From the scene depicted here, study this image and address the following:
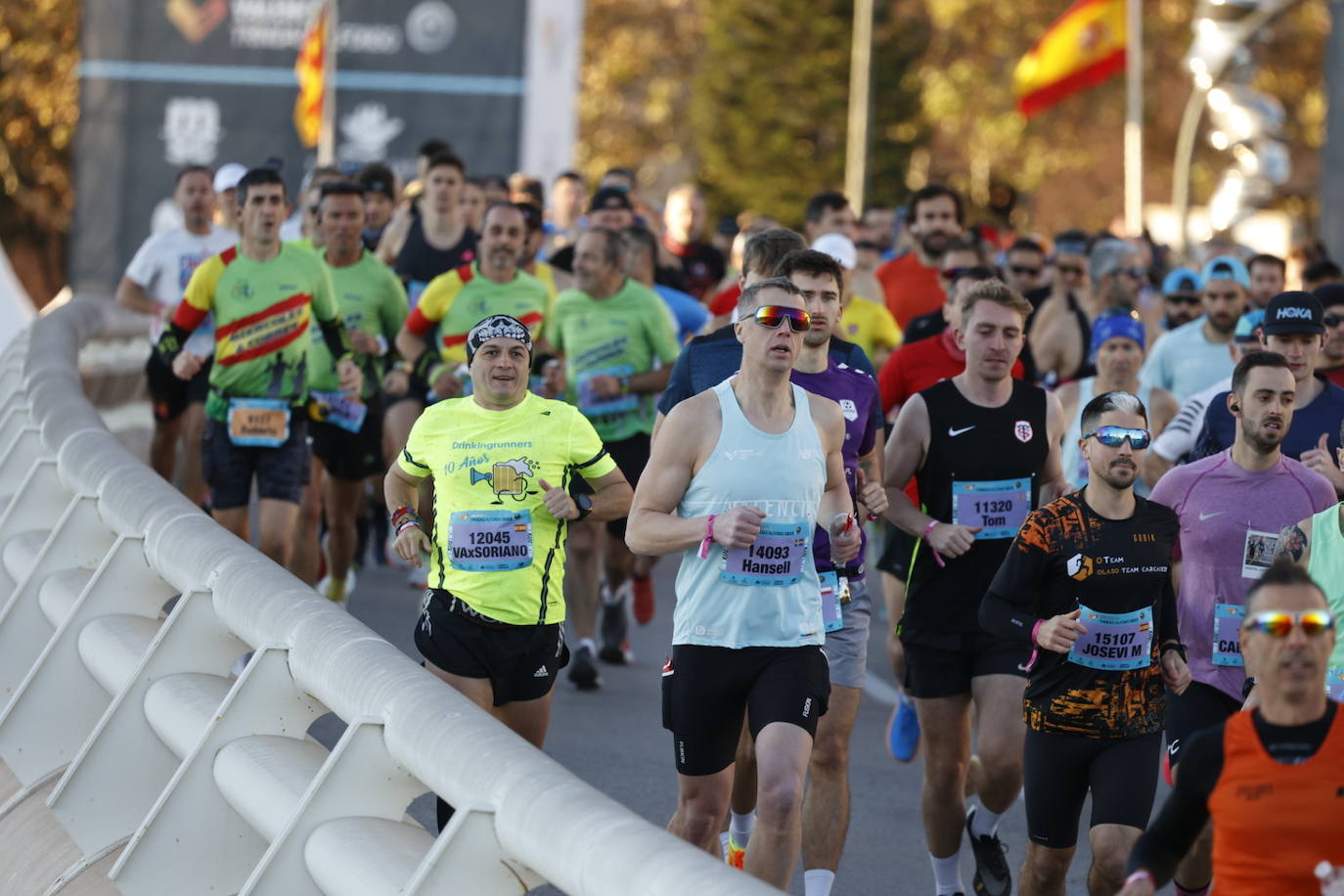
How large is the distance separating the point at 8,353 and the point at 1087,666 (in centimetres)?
685

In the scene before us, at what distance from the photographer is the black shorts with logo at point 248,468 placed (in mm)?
10695

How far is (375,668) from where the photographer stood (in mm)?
4805

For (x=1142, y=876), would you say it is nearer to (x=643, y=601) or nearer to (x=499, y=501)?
(x=499, y=501)

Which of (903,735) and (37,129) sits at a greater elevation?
(37,129)

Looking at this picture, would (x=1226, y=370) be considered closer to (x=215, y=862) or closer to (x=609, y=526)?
(x=609, y=526)

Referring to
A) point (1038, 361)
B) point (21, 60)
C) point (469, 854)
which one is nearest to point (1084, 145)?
point (21, 60)

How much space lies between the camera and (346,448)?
12359mm

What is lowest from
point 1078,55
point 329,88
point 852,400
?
point 852,400

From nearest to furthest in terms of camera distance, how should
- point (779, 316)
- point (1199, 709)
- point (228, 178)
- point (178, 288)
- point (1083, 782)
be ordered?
1. point (779, 316)
2. point (1083, 782)
3. point (1199, 709)
4. point (178, 288)
5. point (228, 178)

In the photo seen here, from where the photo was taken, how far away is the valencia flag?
33.6 metres

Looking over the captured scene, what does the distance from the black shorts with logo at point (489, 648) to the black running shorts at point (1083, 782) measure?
153 cm

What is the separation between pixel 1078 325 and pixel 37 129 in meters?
29.6

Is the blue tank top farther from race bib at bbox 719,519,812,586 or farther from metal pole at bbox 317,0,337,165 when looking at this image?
metal pole at bbox 317,0,337,165

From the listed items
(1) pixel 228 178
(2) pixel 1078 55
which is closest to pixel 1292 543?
(1) pixel 228 178
